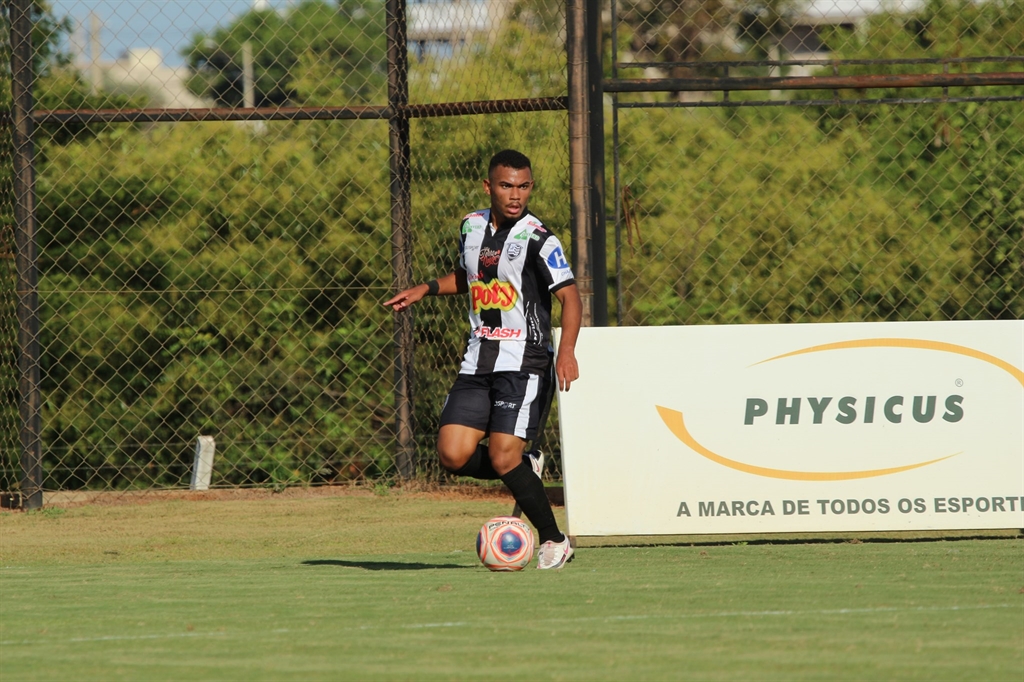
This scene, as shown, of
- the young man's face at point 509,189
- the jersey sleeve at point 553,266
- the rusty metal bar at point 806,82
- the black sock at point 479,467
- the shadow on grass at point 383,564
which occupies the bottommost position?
the shadow on grass at point 383,564

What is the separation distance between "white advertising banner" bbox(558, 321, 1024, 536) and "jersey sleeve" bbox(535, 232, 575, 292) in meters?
0.66

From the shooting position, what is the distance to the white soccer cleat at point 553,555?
6340 mm

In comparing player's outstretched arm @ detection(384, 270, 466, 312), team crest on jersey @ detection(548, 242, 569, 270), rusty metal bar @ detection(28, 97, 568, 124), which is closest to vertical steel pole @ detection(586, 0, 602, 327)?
rusty metal bar @ detection(28, 97, 568, 124)

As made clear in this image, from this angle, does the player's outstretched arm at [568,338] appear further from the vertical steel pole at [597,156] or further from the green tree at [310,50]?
the green tree at [310,50]

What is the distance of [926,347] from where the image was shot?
7.05 metres

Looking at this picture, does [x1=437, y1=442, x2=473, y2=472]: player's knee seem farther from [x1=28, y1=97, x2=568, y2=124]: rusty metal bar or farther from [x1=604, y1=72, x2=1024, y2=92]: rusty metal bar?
[x1=28, y1=97, x2=568, y2=124]: rusty metal bar

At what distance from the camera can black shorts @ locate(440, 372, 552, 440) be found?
644 centimetres

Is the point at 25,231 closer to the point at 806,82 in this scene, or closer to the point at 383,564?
the point at 383,564

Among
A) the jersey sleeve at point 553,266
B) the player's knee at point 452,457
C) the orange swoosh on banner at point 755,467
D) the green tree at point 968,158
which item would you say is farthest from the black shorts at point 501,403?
the green tree at point 968,158

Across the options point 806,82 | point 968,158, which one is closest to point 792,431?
point 806,82

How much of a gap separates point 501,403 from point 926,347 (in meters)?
2.28

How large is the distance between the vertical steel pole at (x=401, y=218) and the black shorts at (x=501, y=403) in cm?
379

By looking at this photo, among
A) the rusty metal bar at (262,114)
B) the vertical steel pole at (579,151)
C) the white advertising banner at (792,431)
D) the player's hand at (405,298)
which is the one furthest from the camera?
the rusty metal bar at (262,114)

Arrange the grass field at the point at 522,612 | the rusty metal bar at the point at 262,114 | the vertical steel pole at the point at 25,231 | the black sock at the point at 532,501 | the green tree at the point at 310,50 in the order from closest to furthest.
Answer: the grass field at the point at 522,612
the black sock at the point at 532,501
the vertical steel pole at the point at 25,231
the rusty metal bar at the point at 262,114
the green tree at the point at 310,50
